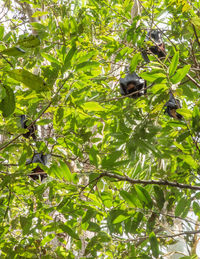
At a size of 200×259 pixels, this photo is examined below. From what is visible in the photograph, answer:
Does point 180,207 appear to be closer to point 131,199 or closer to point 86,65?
point 131,199

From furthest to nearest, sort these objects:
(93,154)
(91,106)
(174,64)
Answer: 1. (91,106)
2. (93,154)
3. (174,64)

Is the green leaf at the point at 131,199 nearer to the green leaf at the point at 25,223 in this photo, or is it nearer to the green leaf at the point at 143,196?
the green leaf at the point at 143,196

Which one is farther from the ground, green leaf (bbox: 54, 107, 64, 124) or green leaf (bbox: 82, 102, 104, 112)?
green leaf (bbox: 82, 102, 104, 112)

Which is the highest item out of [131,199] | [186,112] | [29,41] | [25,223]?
[29,41]

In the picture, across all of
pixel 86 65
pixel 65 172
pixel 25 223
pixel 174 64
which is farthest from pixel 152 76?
pixel 25 223

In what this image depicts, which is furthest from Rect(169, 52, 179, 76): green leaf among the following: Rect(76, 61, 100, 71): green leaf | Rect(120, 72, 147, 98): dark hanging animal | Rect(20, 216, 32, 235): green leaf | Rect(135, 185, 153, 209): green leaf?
Rect(20, 216, 32, 235): green leaf

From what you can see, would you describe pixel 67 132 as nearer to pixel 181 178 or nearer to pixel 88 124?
pixel 88 124

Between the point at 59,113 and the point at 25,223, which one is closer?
the point at 59,113

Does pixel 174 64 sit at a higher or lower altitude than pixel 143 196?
higher

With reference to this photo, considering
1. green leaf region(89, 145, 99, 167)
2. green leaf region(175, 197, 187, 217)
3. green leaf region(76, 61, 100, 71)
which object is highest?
green leaf region(76, 61, 100, 71)

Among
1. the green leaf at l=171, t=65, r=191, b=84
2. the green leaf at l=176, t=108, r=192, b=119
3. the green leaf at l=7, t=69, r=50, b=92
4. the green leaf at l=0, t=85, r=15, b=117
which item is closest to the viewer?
the green leaf at l=7, t=69, r=50, b=92

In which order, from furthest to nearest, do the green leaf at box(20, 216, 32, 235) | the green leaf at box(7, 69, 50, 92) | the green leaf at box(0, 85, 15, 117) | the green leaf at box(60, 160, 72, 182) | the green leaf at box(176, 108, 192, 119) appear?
the green leaf at box(20, 216, 32, 235), the green leaf at box(60, 160, 72, 182), the green leaf at box(176, 108, 192, 119), the green leaf at box(0, 85, 15, 117), the green leaf at box(7, 69, 50, 92)

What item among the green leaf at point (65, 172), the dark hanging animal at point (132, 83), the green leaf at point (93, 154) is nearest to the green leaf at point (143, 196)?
the green leaf at point (93, 154)

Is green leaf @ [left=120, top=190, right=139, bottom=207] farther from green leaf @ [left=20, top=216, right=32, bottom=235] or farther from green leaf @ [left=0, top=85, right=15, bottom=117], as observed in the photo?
green leaf @ [left=20, top=216, right=32, bottom=235]
